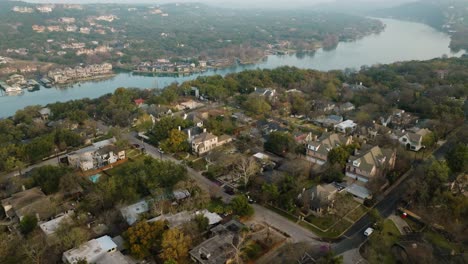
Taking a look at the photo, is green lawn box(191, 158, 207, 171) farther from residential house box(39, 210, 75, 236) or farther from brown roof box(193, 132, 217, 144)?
residential house box(39, 210, 75, 236)

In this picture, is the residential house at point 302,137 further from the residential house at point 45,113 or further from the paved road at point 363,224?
the residential house at point 45,113

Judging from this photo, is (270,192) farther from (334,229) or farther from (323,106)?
(323,106)

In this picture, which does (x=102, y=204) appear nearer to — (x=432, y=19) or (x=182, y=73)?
(x=182, y=73)

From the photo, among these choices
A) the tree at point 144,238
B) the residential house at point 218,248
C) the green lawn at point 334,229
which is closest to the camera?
the residential house at point 218,248

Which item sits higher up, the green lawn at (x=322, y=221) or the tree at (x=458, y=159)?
the tree at (x=458, y=159)

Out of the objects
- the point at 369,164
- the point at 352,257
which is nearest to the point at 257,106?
the point at 369,164

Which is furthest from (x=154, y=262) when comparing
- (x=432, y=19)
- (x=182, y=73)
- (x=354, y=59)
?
(x=432, y=19)

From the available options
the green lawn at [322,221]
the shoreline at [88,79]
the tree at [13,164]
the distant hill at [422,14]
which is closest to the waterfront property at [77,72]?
the shoreline at [88,79]
